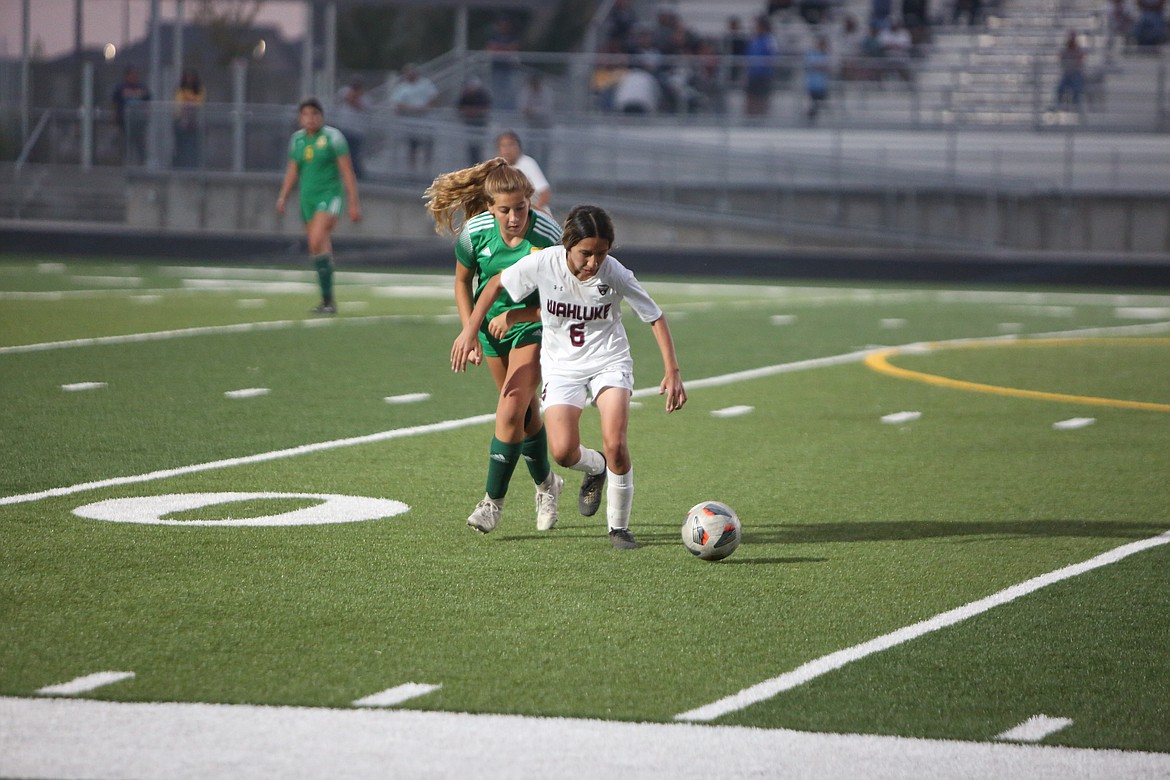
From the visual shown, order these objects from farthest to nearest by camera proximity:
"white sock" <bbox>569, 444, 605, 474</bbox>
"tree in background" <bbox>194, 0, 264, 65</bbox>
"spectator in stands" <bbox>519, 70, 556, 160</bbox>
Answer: "tree in background" <bbox>194, 0, 264, 65</bbox> < "spectator in stands" <bbox>519, 70, 556, 160</bbox> < "white sock" <bbox>569, 444, 605, 474</bbox>

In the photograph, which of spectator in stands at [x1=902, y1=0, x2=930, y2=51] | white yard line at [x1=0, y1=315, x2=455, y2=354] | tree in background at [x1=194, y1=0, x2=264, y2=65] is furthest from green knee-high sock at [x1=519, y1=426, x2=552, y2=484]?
tree in background at [x1=194, y1=0, x2=264, y2=65]

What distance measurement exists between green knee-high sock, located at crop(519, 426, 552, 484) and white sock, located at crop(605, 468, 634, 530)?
635 millimetres

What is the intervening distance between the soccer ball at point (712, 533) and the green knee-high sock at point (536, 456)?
3.44 ft

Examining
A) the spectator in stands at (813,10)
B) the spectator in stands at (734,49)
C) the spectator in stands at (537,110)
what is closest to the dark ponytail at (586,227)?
the spectator in stands at (537,110)

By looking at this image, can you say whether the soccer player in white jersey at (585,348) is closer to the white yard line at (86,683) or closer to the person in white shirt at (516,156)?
the white yard line at (86,683)

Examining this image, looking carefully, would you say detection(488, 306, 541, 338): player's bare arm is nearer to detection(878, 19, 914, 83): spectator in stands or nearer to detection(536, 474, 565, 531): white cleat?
detection(536, 474, 565, 531): white cleat

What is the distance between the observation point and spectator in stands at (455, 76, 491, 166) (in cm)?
3169

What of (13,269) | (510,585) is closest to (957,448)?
(510,585)

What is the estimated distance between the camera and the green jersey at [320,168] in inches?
679

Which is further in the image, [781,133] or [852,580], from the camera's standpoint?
[781,133]

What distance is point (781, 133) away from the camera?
33.5 meters

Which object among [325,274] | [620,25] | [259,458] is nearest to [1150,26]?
[620,25]

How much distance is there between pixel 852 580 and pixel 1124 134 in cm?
2787

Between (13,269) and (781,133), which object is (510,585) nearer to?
(13,269)
